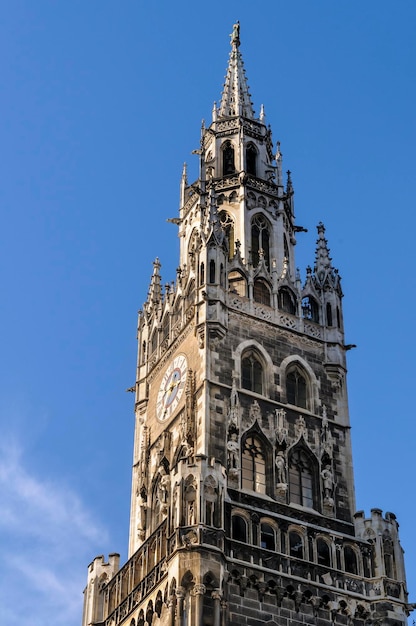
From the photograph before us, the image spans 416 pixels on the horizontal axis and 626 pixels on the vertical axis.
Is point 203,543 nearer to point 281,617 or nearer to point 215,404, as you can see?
point 281,617

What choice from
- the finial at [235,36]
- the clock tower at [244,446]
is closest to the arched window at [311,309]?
the clock tower at [244,446]

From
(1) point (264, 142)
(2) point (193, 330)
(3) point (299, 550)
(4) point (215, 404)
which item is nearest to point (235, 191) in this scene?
(1) point (264, 142)

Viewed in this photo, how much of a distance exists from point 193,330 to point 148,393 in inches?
181

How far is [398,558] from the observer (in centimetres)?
5269

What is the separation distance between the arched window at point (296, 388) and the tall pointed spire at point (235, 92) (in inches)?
675

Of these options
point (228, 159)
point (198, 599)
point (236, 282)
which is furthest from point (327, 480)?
point (228, 159)

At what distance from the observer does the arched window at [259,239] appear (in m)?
62.9

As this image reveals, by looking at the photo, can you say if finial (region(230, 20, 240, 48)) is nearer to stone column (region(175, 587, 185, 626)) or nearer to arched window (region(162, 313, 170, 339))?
arched window (region(162, 313, 170, 339))

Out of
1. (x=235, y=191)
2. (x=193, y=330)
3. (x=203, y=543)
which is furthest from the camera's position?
(x=235, y=191)

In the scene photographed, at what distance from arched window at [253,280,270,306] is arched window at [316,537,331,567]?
1176 cm

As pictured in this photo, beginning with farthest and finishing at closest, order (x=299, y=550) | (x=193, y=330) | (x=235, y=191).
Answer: (x=235, y=191), (x=193, y=330), (x=299, y=550)

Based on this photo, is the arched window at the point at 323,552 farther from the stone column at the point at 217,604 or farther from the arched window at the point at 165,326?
the arched window at the point at 165,326

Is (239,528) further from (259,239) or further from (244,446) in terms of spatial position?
(259,239)

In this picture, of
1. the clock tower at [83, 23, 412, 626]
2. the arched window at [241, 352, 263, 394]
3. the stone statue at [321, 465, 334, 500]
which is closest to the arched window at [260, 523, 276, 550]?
the clock tower at [83, 23, 412, 626]
